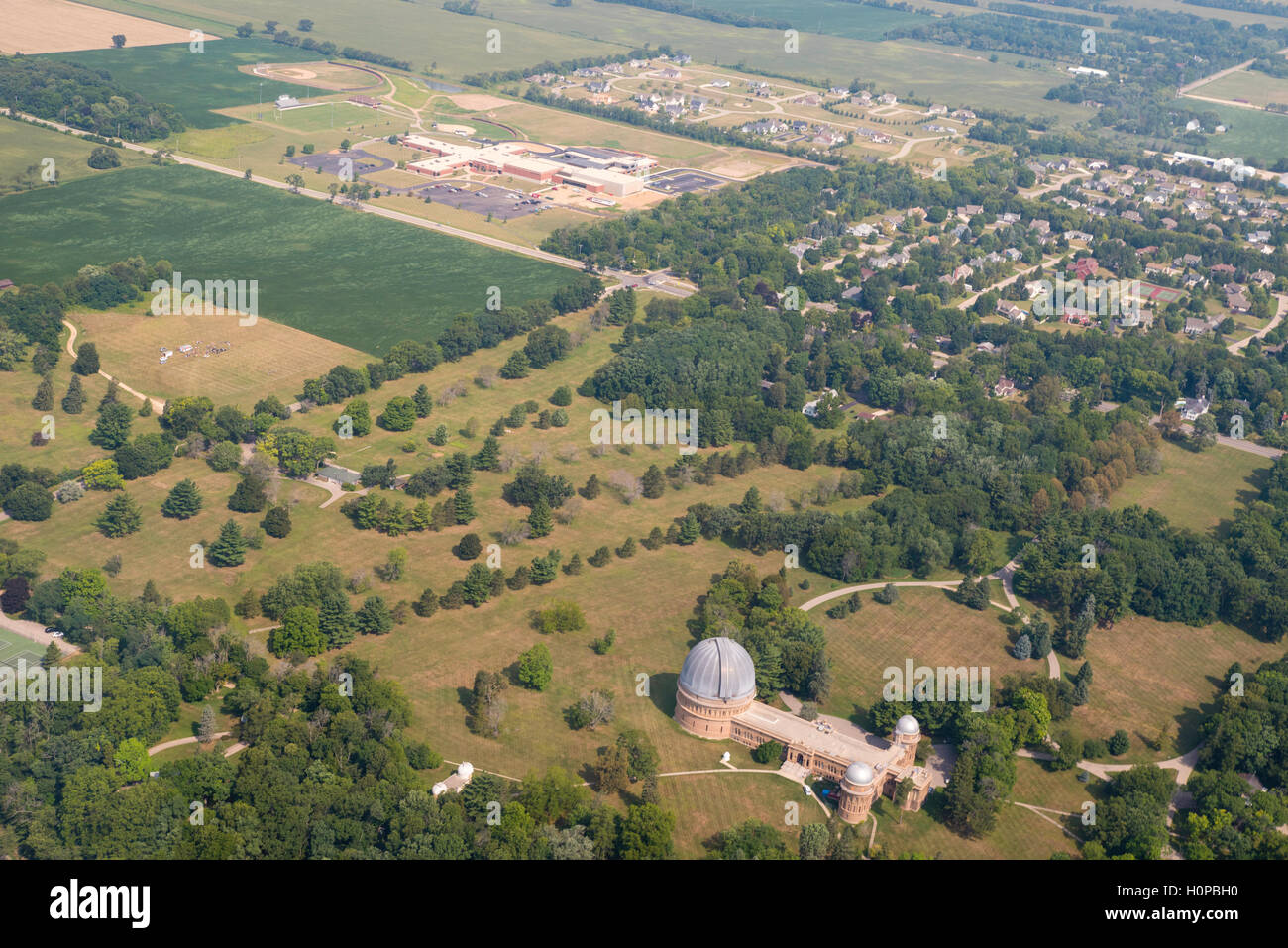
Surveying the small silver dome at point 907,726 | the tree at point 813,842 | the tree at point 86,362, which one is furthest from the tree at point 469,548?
the tree at point 86,362

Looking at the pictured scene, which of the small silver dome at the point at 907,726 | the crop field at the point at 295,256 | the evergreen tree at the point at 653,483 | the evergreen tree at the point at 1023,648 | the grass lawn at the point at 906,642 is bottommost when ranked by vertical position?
the grass lawn at the point at 906,642

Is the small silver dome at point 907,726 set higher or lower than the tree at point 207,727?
higher

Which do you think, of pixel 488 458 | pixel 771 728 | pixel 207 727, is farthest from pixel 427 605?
pixel 771 728

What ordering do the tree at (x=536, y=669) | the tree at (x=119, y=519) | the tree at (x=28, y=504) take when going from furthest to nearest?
1. the tree at (x=28, y=504)
2. the tree at (x=119, y=519)
3. the tree at (x=536, y=669)

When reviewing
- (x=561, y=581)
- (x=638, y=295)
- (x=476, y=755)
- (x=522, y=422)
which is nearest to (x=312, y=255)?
(x=638, y=295)

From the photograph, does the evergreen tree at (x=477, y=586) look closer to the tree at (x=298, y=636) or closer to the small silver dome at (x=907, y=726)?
the tree at (x=298, y=636)

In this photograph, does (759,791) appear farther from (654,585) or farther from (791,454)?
(791,454)
